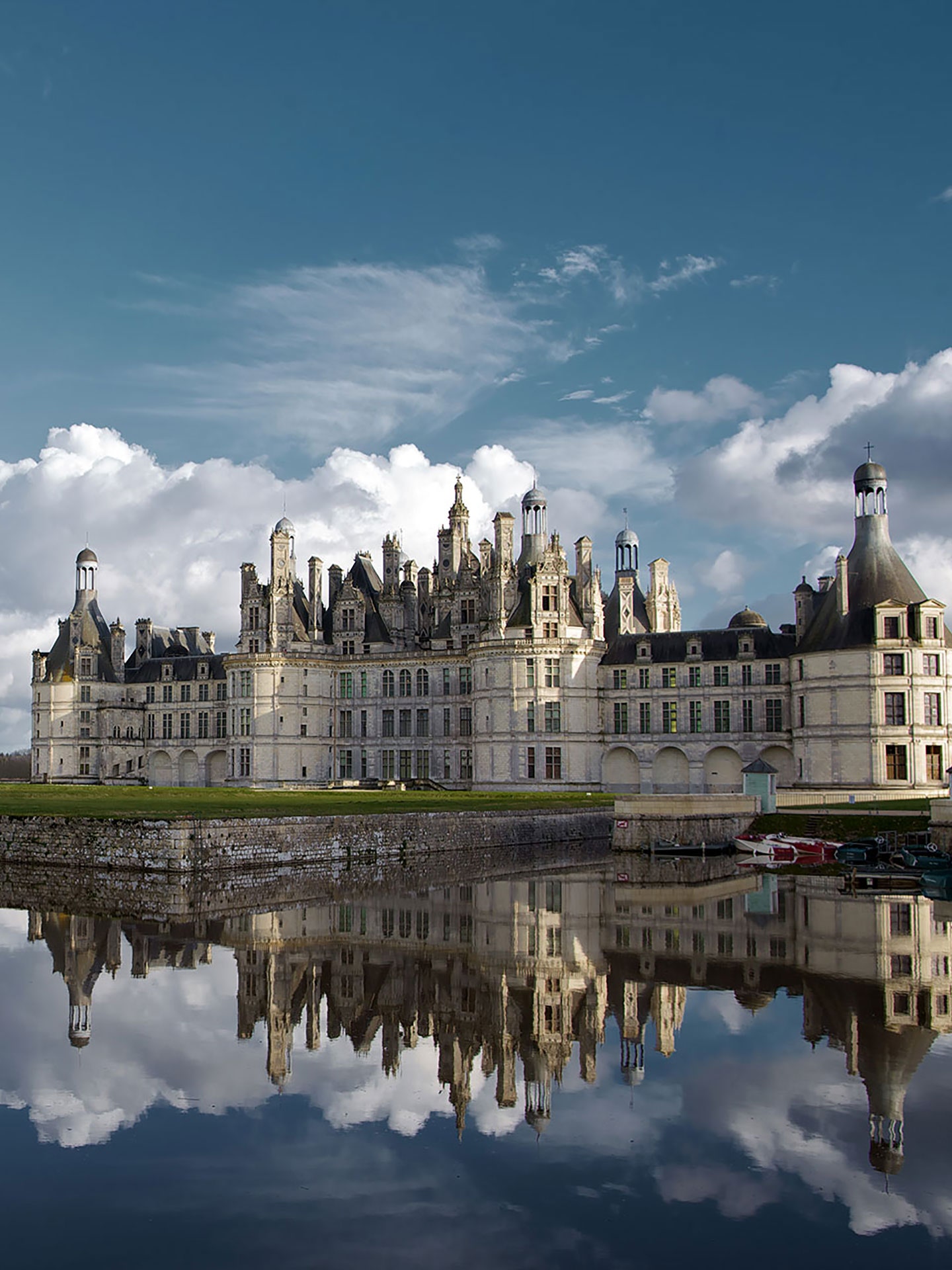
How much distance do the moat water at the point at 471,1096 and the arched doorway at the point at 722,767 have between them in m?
38.6

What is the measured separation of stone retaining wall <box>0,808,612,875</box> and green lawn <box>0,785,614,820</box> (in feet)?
2.38

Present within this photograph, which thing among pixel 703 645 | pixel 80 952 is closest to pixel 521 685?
pixel 703 645

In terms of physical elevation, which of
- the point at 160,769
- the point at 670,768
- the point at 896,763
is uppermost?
the point at 896,763

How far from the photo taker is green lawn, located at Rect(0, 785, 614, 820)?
3584 centimetres

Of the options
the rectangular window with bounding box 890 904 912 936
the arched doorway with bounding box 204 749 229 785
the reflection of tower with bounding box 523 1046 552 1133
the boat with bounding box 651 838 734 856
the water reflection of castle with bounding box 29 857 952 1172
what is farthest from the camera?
the arched doorway with bounding box 204 749 229 785

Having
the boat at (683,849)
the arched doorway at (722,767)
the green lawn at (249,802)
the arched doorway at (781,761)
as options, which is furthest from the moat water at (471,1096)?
the arched doorway at (722,767)

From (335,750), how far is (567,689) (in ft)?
54.7

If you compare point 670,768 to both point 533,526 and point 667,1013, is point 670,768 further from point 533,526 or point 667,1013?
point 667,1013

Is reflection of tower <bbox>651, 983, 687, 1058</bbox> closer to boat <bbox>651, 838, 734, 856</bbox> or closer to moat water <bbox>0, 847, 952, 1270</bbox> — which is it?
moat water <bbox>0, 847, 952, 1270</bbox>

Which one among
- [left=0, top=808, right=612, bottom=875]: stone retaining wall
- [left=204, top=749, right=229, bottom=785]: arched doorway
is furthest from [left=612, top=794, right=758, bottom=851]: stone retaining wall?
[left=204, top=749, right=229, bottom=785]: arched doorway

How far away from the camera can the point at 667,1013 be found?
1591cm

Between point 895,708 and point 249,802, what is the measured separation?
3061cm

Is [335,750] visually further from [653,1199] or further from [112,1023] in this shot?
[653,1199]

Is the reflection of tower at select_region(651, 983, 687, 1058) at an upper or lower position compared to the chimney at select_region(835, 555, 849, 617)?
lower
